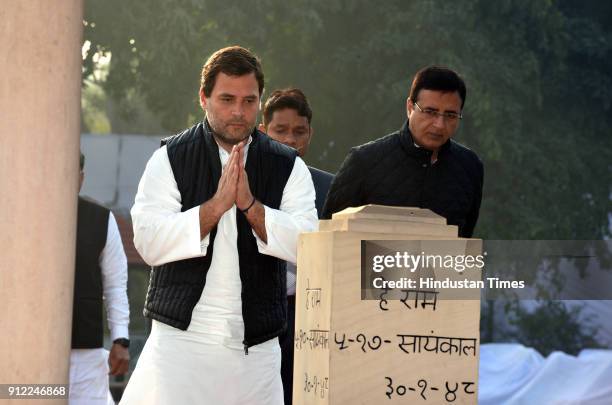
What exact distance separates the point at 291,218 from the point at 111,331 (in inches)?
147

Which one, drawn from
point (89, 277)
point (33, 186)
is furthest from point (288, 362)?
point (33, 186)

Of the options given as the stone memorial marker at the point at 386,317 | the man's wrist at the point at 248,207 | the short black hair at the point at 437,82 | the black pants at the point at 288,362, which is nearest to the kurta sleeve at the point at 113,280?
the black pants at the point at 288,362

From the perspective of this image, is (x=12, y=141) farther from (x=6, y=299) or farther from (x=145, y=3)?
(x=145, y=3)

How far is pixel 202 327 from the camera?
18.8 ft

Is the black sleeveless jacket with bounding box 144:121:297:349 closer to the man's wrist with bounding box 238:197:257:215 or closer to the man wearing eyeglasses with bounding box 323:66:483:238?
the man's wrist with bounding box 238:197:257:215

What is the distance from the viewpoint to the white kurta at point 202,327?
5.67 meters

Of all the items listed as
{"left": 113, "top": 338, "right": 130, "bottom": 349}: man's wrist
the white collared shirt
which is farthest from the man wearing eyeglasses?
{"left": 113, "top": 338, "right": 130, "bottom": 349}: man's wrist

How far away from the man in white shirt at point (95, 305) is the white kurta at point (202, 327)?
10.8 feet

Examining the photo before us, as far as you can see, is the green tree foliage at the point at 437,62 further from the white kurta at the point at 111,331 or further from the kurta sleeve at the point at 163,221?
the kurta sleeve at the point at 163,221

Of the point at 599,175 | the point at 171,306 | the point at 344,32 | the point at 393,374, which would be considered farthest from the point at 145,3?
the point at 393,374

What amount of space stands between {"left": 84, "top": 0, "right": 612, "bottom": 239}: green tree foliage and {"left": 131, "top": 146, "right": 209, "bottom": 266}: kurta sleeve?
54.6 feet

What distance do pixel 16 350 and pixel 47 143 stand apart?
65 cm

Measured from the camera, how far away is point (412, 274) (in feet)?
14.8

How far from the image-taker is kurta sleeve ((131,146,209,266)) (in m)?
5.57
